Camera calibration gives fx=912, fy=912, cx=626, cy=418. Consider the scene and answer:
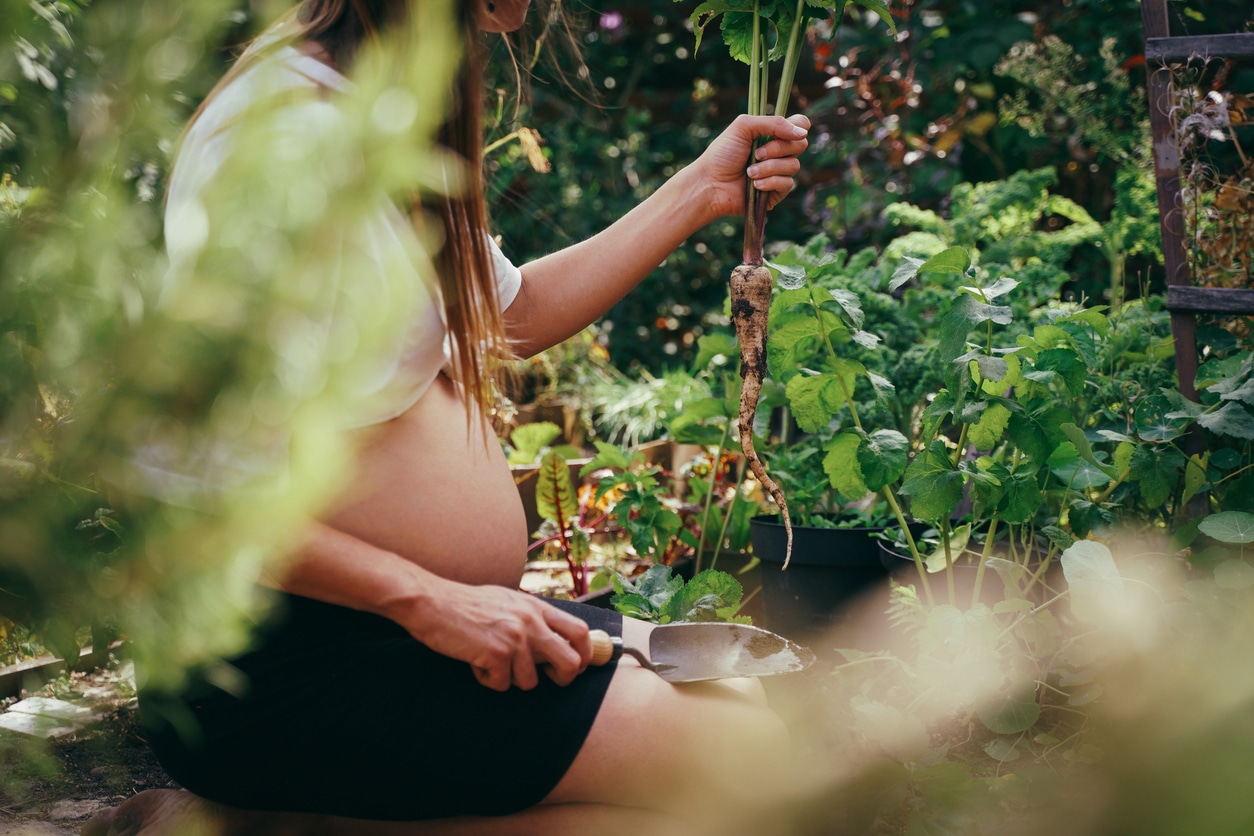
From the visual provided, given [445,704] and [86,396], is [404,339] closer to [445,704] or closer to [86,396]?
[445,704]

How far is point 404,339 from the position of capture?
42.6 inches

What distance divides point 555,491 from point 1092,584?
1279 mm

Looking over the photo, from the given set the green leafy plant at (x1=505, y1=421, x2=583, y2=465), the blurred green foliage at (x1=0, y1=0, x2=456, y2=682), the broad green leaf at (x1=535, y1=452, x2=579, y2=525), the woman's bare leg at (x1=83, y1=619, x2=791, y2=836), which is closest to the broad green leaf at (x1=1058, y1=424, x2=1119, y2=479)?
the woman's bare leg at (x1=83, y1=619, x2=791, y2=836)

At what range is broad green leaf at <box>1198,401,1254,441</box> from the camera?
158 cm

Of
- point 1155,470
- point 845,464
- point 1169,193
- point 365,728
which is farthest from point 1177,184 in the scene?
point 365,728

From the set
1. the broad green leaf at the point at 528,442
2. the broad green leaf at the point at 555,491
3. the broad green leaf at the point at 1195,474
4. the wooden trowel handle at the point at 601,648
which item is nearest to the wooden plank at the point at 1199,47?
the broad green leaf at the point at 1195,474

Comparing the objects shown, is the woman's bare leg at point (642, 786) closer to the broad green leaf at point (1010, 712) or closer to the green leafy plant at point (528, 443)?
the broad green leaf at point (1010, 712)

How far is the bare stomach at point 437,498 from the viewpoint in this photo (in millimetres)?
1104

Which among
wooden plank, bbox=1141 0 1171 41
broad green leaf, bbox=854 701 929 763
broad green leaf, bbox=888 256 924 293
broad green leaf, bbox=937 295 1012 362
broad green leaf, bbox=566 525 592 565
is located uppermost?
wooden plank, bbox=1141 0 1171 41

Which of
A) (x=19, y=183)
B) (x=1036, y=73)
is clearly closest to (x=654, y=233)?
(x=19, y=183)

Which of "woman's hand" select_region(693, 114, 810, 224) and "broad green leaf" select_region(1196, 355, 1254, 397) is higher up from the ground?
"woman's hand" select_region(693, 114, 810, 224)

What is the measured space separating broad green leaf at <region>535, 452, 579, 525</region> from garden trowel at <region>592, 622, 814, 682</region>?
95cm

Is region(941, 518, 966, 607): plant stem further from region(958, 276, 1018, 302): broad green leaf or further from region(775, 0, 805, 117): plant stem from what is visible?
region(775, 0, 805, 117): plant stem

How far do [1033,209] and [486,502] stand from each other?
227cm
